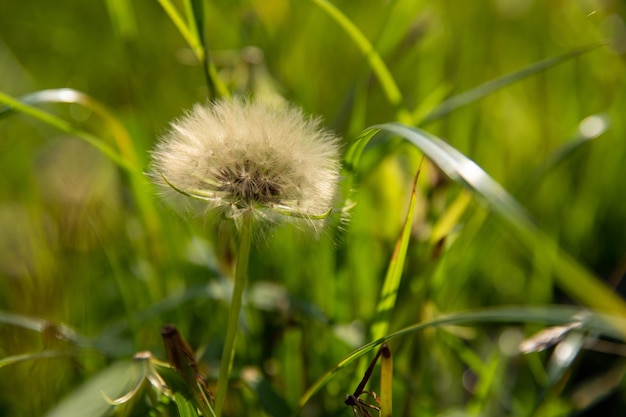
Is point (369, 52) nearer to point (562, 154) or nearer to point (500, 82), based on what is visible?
point (500, 82)

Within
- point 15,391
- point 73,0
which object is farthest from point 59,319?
point 73,0

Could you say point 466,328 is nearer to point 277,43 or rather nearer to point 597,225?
point 597,225

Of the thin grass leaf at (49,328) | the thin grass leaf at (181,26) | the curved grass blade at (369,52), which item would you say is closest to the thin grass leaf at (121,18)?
the thin grass leaf at (181,26)

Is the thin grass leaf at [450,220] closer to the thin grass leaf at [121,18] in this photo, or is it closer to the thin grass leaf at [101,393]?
the thin grass leaf at [101,393]

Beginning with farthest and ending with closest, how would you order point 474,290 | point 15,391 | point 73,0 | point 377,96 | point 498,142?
point 73,0 < point 377,96 < point 498,142 < point 474,290 < point 15,391

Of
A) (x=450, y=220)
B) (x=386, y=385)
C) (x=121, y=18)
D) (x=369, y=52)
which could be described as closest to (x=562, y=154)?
(x=450, y=220)

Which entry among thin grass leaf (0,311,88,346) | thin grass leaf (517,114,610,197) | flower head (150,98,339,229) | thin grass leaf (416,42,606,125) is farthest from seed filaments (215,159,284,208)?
thin grass leaf (517,114,610,197)

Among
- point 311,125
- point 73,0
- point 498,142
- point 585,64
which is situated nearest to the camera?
point 311,125

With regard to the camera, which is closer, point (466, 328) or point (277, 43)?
point (466, 328)
